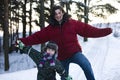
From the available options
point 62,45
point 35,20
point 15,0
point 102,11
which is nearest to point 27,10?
point 35,20

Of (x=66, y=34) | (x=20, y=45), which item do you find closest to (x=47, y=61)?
(x=20, y=45)

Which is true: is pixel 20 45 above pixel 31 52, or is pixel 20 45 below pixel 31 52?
above

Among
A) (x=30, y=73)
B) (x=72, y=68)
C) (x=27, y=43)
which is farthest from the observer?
(x=72, y=68)

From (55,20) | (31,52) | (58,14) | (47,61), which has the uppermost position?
(58,14)

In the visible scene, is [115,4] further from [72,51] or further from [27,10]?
[72,51]

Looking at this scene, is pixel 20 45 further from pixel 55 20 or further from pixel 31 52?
pixel 55 20

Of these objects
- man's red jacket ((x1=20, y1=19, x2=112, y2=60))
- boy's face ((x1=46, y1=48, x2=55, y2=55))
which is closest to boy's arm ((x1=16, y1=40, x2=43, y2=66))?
boy's face ((x1=46, y1=48, x2=55, y2=55))

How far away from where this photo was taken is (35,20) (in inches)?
1537

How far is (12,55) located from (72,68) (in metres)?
23.8

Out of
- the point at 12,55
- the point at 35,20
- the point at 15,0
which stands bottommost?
the point at 12,55

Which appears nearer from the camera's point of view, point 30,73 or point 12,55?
point 30,73

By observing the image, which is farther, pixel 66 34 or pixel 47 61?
pixel 66 34

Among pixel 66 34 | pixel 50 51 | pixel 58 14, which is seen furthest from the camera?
pixel 66 34

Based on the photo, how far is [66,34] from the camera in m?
6.28
